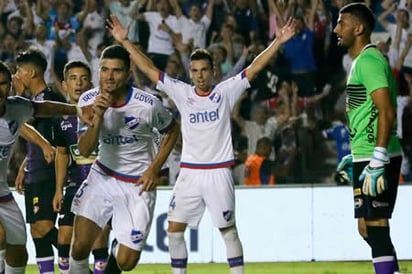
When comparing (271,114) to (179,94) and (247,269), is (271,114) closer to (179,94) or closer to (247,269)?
(247,269)

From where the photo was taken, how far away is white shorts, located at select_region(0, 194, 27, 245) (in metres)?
9.62

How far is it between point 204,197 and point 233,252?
58cm

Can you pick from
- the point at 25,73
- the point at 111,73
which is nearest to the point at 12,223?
the point at 111,73

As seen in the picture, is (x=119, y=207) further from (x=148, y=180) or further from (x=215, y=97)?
(x=215, y=97)

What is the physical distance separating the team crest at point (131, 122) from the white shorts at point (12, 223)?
3.86 feet

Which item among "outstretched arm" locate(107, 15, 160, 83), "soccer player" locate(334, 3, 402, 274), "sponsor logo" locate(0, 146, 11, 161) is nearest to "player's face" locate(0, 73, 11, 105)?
"sponsor logo" locate(0, 146, 11, 161)

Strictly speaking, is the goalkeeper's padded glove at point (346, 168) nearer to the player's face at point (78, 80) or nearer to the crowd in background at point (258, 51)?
the player's face at point (78, 80)

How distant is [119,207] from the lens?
1020 centimetres

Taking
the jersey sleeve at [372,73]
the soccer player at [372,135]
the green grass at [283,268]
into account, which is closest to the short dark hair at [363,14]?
the soccer player at [372,135]

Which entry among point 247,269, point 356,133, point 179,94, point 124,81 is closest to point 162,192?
point 247,269

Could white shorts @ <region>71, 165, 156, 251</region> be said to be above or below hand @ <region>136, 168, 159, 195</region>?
below

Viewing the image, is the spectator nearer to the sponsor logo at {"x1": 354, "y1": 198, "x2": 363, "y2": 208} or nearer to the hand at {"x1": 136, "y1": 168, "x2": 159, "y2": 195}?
the hand at {"x1": 136, "y1": 168, "x2": 159, "y2": 195}

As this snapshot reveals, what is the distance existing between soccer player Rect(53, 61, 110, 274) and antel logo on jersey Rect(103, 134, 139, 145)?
1.15 metres

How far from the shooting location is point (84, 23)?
19312 millimetres
